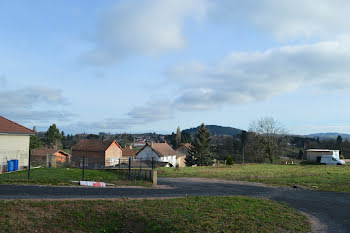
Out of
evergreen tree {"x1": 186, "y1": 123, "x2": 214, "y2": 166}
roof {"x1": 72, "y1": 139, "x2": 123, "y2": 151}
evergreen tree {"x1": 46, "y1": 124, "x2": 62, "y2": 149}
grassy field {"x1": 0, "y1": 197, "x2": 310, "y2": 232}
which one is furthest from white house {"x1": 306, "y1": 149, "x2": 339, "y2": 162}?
evergreen tree {"x1": 46, "y1": 124, "x2": 62, "y2": 149}

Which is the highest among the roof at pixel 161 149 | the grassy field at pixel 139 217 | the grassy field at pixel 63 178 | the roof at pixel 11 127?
the roof at pixel 11 127

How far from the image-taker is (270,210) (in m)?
12.1

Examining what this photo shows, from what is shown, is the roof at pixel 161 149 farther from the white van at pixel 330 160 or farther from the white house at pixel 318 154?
the white van at pixel 330 160

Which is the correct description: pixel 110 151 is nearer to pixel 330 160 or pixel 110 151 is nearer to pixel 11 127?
pixel 11 127

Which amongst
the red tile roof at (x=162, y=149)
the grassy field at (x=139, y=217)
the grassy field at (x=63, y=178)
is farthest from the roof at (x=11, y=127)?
the red tile roof at (x=162, y=149)

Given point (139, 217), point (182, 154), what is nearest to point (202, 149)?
point (182, 154)

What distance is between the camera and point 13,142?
25922 millimetres

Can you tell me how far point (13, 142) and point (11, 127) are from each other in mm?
1688

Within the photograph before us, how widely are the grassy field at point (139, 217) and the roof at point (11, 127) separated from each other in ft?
58.2

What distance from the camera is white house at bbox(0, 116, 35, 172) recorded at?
81.6ft

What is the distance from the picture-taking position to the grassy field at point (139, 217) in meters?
9.27

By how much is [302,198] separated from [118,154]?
5229 cm

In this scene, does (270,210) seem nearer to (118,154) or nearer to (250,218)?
(250,218)

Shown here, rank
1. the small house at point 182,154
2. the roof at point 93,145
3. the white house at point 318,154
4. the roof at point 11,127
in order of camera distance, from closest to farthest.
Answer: the roof at point 11,127, the white house at point 318,154, the roof at point 93,145, the small house at point 182,154
